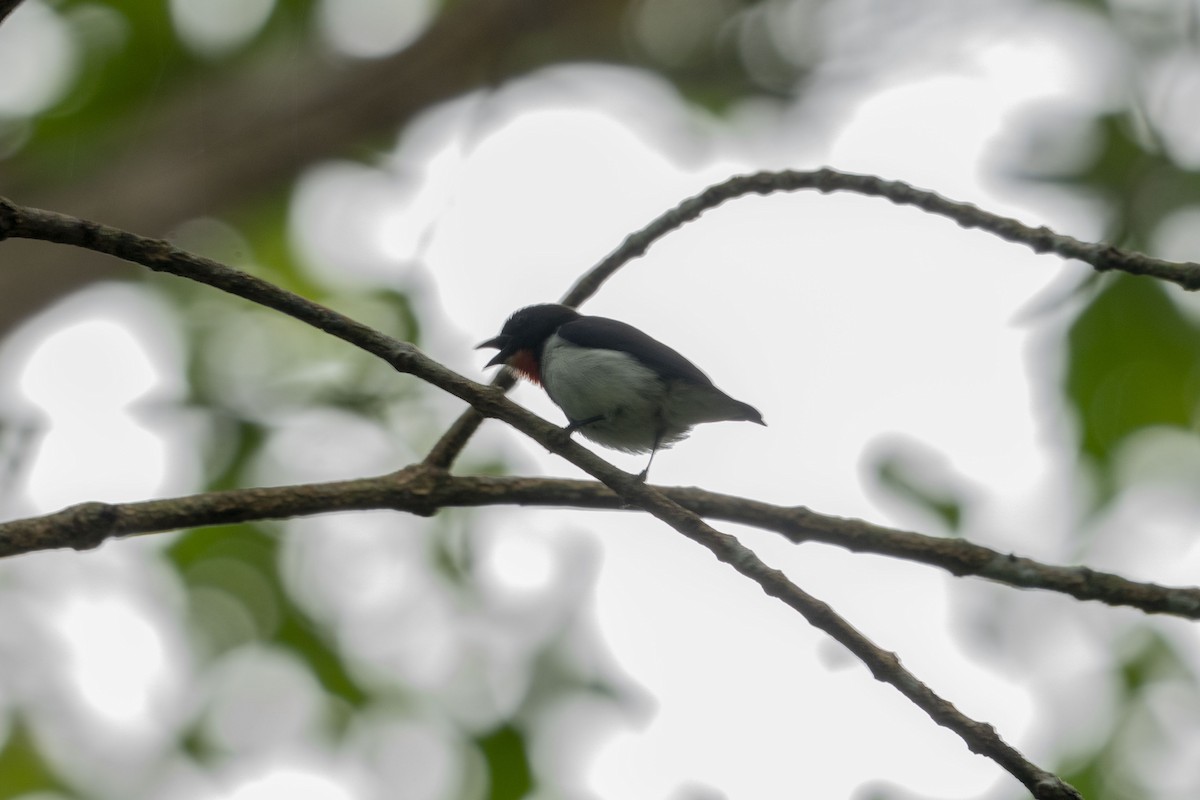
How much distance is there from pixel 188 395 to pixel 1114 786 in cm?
459

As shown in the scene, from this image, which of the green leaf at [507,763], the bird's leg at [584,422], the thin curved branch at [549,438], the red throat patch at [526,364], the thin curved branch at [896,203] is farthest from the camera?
the green leaf at [507,763]

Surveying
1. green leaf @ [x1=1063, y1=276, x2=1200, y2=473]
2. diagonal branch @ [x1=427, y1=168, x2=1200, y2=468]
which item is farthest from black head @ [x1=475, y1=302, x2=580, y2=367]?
green leaf @ [x1=1063, y1=276, x2=1200, y2=473]

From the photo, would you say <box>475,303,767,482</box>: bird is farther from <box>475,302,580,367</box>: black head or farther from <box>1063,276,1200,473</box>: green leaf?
<box>1063,276,1200,473</box>: green leaf

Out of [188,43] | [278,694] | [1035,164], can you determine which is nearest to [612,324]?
[1035,164]

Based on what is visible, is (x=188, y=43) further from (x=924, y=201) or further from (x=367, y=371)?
(x=924, y=201)

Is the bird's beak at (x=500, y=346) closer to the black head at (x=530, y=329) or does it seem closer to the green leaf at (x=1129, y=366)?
the black head at (x=530, y=329)

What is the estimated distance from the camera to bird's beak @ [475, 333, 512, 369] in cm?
495

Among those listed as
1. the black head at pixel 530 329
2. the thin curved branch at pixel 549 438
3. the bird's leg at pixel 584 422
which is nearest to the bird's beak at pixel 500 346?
the black head at pixel 530 329

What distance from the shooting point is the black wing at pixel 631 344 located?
4.45m

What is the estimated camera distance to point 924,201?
304 cm

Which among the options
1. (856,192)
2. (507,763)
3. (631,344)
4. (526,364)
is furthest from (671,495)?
(507,763)

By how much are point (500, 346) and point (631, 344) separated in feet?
2.27

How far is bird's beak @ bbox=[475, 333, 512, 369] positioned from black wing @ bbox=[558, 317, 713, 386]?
0.80 feet

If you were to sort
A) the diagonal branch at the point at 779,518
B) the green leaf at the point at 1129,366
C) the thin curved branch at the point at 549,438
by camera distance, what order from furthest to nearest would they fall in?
the green leaf at the point at 1129,366
the diagonal branch at the point at 779,518
the thin curved branch at the point at 549,438
